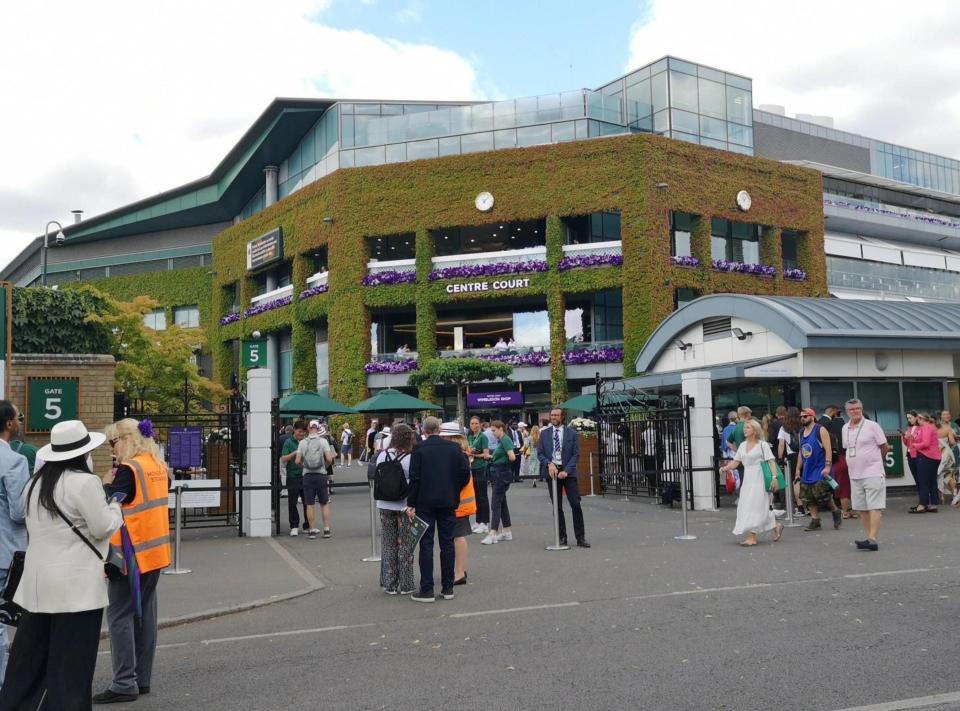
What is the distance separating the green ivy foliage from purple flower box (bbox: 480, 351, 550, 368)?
89.5ft

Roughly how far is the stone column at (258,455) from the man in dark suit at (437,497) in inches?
259

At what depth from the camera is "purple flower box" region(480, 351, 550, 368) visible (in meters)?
42.1

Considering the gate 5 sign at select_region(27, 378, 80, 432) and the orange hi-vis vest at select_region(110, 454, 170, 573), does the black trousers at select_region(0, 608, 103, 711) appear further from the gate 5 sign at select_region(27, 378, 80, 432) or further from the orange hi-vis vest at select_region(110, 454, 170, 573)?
the gate 5 sign at select_region(27, 378, 80, 432)

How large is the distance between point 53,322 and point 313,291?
31.5 metres

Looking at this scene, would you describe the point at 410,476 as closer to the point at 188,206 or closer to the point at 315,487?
the point at 315,487

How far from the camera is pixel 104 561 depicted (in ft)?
16.7

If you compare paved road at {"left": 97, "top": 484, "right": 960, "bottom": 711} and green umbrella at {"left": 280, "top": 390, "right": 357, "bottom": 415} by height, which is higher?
green umbrella at {"left": 280, "top": 390, "right": 357, "bottom": 415}

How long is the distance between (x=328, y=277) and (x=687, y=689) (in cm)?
4102

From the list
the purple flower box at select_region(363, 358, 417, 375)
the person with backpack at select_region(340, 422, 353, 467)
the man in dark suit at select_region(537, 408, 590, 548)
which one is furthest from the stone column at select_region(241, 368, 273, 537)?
the purple flower box at select_region(363, 358, 417, 375)

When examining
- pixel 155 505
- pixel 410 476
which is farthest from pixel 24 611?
pixel 410 476

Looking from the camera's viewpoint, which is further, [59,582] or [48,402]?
[48,402]

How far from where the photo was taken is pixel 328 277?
45.4 m

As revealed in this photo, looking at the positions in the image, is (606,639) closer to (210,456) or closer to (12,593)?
(12,593)

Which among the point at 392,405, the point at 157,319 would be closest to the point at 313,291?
the point at 157,319
